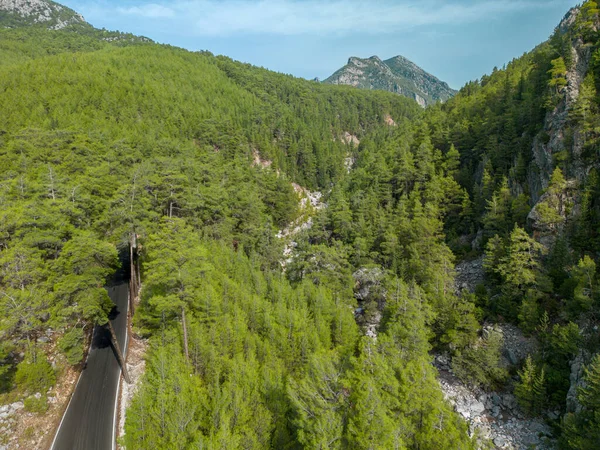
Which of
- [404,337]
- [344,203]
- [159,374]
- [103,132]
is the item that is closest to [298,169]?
[344,203]

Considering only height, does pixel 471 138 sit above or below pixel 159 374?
above

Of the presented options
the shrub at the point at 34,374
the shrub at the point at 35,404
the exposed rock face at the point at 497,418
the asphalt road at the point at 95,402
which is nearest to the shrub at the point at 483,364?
the exposed rock face at the point at 497,418

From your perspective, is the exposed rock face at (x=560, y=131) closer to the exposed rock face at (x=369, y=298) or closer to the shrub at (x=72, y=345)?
the exposed rock face at (x=369, y=298)

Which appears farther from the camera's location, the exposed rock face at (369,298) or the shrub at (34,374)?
the exposed rock face at (369,298)

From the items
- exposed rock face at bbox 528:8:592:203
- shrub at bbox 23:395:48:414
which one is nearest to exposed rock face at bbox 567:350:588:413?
exposed rock face at bbox 528:8:592:203

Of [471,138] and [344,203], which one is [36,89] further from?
[471,138]

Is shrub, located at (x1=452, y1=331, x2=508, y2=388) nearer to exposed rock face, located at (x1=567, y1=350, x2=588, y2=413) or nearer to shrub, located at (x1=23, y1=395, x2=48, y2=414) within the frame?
exposed rock face, located at (x1=567, y1=350, x2=588, y2=413)

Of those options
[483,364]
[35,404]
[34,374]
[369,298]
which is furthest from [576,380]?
[34,374]
